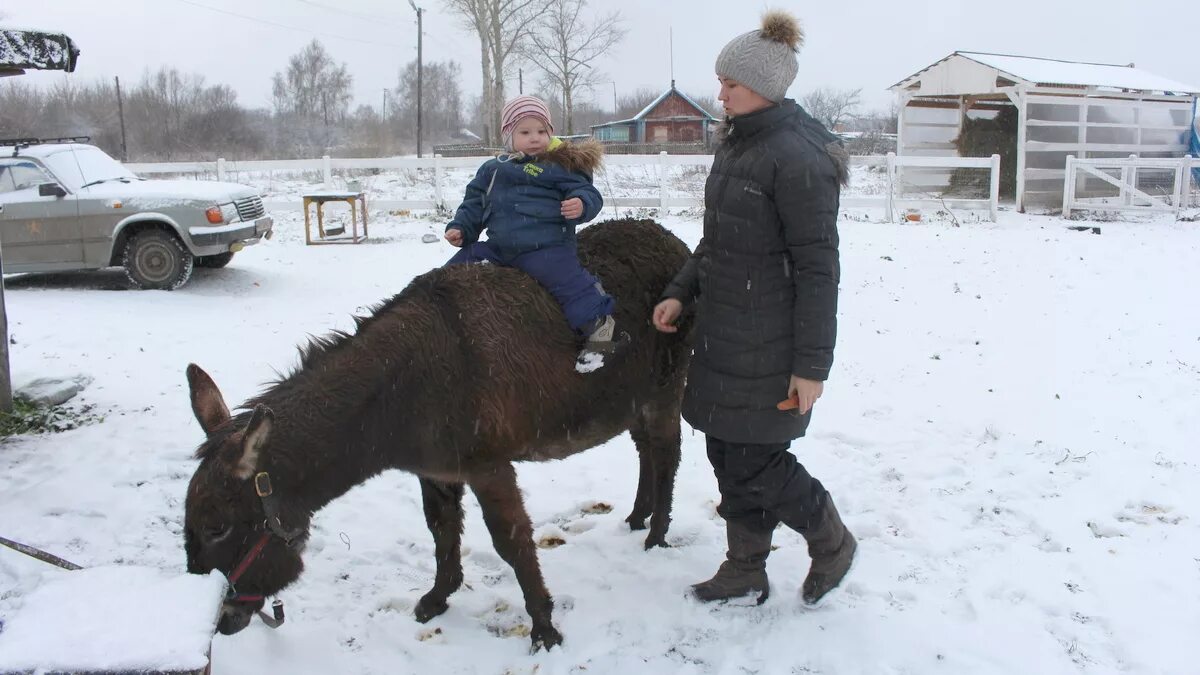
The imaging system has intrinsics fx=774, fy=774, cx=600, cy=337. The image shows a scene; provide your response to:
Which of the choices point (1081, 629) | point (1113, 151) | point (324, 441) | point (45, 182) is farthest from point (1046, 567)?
point (1113, 151)

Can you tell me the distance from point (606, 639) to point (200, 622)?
157cm

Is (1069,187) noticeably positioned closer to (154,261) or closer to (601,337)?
(601,337)

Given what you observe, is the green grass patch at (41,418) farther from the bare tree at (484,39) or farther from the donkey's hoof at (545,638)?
the bare tree at (484,39)

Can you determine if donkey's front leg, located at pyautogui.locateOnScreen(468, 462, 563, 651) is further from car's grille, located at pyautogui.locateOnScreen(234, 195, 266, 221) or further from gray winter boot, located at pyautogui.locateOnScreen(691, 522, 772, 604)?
car's grille, located at pyautogui.locateOnScreen(234, 195, 266, 221)

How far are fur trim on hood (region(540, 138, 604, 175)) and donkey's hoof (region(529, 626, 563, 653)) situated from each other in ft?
6.18

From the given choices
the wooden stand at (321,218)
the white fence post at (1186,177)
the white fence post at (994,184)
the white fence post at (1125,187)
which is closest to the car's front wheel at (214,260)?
the wooden stand at (321,218)

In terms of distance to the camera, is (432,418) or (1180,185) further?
(1180,185)

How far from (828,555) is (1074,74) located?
19373mm

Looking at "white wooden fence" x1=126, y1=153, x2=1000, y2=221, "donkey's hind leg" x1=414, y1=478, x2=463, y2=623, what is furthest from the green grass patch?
"white wooden fence" x1=126, y1=153, x2=1000, y2=221

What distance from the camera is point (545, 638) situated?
309 centimetres

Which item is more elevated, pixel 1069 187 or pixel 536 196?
pixel 1069 187

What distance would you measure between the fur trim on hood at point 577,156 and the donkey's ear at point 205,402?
5.08 feet

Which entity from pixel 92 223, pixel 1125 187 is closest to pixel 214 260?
pixel 92 223

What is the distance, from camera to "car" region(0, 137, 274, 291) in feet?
30.8
